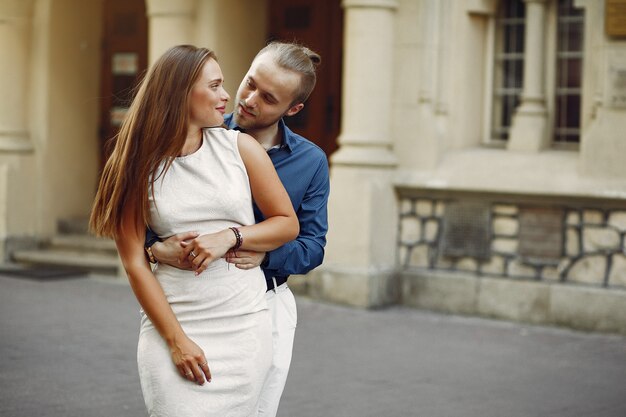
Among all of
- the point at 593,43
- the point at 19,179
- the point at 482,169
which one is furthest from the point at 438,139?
the point at 19,179

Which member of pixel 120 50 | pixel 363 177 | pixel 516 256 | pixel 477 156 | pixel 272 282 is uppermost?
pixel 120 50

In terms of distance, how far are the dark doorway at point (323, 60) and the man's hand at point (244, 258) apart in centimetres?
963

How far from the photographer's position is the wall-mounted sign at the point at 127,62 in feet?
47.9

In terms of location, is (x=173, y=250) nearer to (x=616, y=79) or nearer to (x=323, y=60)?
(x=616, y=79)

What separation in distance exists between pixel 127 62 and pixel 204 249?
1168 centimetres

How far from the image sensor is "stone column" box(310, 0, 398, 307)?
1114 cm

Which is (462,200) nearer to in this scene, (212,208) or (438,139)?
(438,139)

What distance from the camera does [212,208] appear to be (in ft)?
11.0

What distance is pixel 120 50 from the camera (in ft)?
48.0

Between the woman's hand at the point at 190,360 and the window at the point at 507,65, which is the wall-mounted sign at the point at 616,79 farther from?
the woman's hand at the point at 190,360

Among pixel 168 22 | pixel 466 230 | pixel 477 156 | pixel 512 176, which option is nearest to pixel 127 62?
pixel 168 22

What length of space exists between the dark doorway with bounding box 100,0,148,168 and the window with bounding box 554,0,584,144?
219 inches

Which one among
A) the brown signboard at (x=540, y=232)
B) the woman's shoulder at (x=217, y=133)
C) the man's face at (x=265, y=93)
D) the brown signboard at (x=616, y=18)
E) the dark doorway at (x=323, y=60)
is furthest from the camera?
the dark doorway at (x=323, y=60)

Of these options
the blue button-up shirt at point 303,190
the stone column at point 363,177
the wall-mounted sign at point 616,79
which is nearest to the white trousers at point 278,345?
the blue button-up shirt at point 303,190
